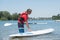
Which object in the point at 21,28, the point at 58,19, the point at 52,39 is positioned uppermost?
the point at 21,28

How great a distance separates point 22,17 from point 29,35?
901 mm

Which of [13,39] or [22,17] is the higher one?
[22,17]

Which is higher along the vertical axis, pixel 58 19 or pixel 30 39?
pixel 30 39

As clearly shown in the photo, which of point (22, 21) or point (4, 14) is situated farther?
point (4, 14)

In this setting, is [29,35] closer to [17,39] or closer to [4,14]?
[17,39]

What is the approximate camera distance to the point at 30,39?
11.1 metres

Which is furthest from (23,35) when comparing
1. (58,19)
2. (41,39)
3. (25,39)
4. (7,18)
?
(58,19)

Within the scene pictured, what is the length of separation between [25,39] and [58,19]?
95142mm

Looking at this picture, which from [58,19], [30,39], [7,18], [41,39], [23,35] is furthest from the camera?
[58,19]

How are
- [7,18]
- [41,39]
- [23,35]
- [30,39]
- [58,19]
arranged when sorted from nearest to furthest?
Result: [23,35]
[30,39]
[41,39]
[7,18]
[58,19]

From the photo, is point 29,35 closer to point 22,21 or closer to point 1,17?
point 22,21

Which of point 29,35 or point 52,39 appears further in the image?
point 52,39

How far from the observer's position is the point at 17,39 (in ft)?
34.0

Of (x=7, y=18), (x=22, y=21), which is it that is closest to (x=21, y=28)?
(x=22, y=21)
